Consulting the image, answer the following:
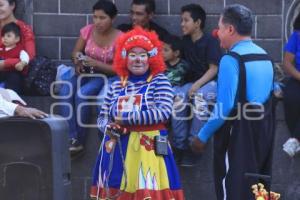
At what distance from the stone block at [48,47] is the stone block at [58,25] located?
0.22 ft

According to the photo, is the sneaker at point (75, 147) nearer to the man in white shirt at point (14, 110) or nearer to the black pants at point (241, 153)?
the man in white shirt at point (14, 110)

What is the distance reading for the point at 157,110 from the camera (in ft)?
22.9

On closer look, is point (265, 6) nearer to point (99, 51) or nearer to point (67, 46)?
point (99, 51)

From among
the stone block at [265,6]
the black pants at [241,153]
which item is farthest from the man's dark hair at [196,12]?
the black pants at [241,153]

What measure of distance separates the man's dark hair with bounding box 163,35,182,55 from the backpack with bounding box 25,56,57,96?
1.22m

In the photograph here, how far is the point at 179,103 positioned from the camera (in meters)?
8.66

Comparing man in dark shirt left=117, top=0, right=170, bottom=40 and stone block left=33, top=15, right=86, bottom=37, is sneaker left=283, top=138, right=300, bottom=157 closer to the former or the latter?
man in dark shirt left=117, top=0, right=170, bottom=40

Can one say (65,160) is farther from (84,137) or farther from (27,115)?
(84,137)

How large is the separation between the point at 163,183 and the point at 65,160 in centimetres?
94

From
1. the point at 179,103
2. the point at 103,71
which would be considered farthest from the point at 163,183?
the point at 103,71

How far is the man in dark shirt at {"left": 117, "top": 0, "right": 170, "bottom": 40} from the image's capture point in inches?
367

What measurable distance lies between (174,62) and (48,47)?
158 centimetres

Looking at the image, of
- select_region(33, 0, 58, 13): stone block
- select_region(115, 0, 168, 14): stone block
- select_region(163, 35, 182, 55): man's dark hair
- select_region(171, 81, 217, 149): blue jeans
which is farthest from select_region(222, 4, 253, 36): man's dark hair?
select_region(33, 0, 58, 13): stone block

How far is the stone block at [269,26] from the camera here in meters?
9.59
